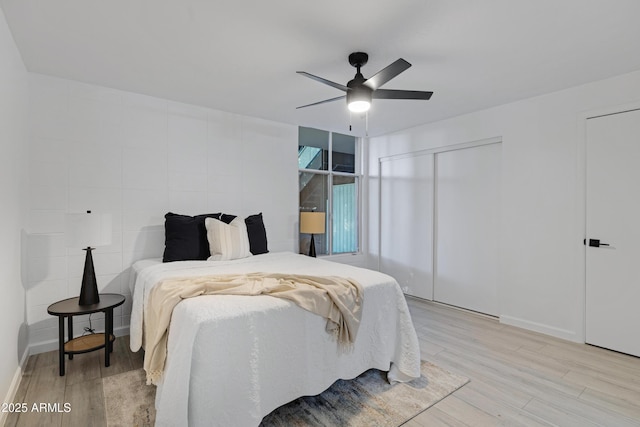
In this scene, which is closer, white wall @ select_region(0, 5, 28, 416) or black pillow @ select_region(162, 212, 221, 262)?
white wall @ select_region(0, 5, 28, 416)

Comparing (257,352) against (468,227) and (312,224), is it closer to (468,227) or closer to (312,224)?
(312,224)

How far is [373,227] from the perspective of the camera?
17.4 ft

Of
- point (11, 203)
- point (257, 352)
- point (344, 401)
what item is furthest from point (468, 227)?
point (11, 203)

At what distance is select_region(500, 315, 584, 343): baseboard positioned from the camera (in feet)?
10.3

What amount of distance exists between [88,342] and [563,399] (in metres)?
3.62

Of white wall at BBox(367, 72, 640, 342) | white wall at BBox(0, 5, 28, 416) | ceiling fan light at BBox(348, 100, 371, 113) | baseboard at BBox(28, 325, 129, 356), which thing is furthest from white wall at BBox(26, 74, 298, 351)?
white wall at BBox(367, 72, 640, 342)

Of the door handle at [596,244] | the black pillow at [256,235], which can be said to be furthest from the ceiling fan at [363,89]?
the door handle at [596,244]

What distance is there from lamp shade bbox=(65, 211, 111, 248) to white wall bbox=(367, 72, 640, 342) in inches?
157

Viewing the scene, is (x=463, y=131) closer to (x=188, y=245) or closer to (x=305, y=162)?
(x=305, y=162)

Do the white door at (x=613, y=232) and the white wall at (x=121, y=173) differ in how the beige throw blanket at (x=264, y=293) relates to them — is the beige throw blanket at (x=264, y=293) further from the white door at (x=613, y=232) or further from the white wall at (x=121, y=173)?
the white door at (x=613, y=232)

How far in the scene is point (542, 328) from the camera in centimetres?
333

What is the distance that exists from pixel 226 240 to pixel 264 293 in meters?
1.39

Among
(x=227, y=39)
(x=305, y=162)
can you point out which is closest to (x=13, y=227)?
(x=227, y=39)

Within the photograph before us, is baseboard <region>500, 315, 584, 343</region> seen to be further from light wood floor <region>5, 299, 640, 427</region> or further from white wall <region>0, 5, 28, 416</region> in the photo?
white wall <region>0, 5, 28, 416</region>
